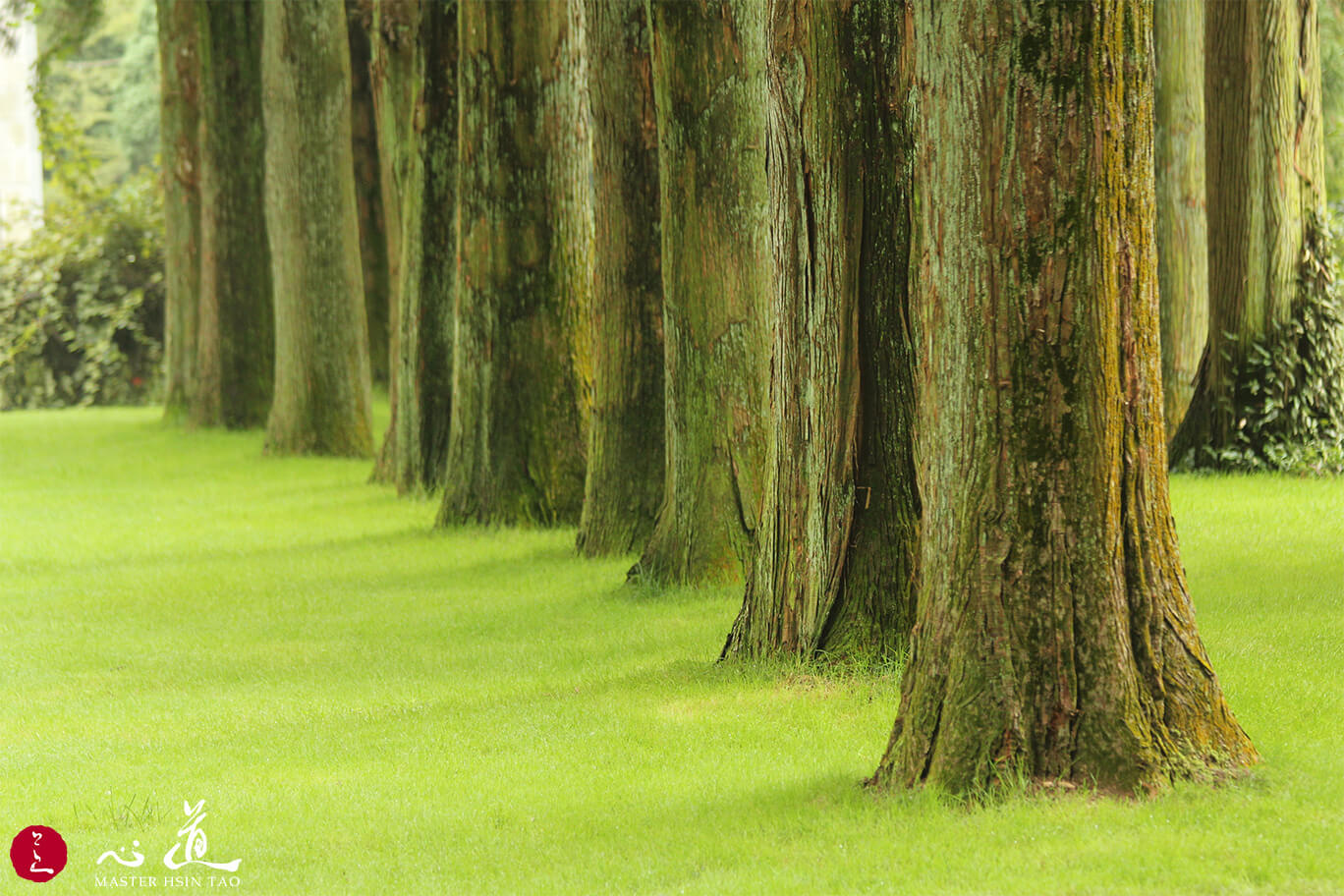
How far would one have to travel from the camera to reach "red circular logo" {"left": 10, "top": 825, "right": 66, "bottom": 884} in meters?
4.92

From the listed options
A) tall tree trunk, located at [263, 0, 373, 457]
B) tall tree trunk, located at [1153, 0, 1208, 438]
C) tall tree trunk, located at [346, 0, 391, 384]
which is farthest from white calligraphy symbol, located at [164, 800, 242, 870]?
tall tree trunk, located at [346, 0, 391, 384]

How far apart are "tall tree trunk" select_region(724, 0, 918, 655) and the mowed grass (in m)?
0.43

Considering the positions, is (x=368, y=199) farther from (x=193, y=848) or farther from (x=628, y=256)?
(x=193, y=848)

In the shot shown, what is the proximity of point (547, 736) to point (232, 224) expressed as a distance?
1753 centimetres

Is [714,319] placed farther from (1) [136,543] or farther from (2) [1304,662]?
(1) [136,543]

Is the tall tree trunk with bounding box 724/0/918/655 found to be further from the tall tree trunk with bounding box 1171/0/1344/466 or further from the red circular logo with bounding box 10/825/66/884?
the tall tree trunk with bounding box 1171/0/1344/466

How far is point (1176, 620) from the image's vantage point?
4875 mm

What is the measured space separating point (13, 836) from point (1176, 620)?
12.7 feet

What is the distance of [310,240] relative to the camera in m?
19.0

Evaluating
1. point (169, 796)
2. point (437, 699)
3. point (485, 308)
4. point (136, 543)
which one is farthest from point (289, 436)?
point (169, 796)

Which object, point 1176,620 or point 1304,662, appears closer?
point 1176,620

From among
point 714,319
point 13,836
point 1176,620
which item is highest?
point 714,319

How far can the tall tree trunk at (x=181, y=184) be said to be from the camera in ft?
74.3

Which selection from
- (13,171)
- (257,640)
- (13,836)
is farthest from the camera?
(13,171)
